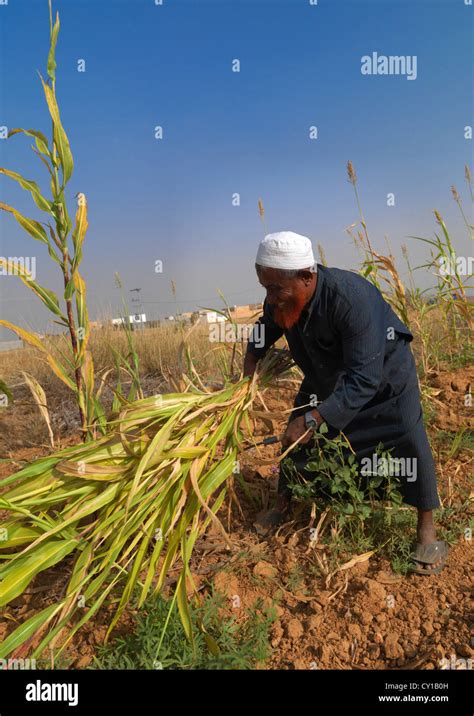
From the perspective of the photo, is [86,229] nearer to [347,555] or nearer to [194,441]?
[194,441]

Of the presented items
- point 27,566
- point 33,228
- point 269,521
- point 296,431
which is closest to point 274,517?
point 269,521

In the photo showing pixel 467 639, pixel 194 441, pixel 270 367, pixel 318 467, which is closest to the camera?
pixel 467 639

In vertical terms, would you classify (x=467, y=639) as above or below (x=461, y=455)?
below

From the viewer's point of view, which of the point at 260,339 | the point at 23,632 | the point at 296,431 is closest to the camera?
the point at 23,632

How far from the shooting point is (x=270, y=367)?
255cm

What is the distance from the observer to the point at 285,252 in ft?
6.49

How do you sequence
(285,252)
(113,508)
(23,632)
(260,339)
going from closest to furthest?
(23,632) → (113,508) → (285,252) → (260,339)

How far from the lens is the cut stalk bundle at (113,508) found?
1692 mm

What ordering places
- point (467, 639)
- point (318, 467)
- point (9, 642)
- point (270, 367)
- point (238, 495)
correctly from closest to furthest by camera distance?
point (9, 642)
point (467, 639)
point (318, 467)
point (270, 367)
point (238, 495)

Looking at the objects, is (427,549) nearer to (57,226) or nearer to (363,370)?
(363,370)

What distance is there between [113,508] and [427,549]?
4.38 ft

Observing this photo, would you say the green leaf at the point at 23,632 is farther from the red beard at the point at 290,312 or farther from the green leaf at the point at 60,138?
the green leaf at the point at 60,138

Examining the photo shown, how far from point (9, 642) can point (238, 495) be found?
1.38m
